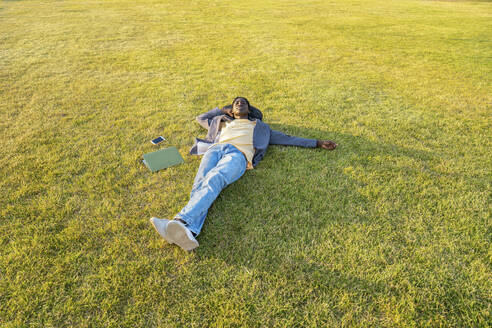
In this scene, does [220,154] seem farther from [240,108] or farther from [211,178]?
[240,108]

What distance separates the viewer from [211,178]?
11.7ft

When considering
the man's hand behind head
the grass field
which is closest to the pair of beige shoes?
the grass field

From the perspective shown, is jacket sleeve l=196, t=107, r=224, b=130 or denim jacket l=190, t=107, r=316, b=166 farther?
jacket sleeve l=196, t=107, r=224, b=130

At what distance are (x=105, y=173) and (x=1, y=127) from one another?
10.1 feet

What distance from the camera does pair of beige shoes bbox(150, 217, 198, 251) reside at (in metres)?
2.89

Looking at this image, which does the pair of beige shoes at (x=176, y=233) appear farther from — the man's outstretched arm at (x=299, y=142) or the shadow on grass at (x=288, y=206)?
the man's outstretched arm at (x=299, y=142)

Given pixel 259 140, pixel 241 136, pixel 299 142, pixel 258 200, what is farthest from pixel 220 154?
pixel 299 142

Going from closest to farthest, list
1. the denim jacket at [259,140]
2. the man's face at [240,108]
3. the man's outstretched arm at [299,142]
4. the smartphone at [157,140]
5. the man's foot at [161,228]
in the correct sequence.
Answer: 1. the man's foot at [161,228]
2. the denim jacket at [259,140]
3. the man's outstretched arm at [299,142]
4. the man's face at [240,108]
5. the smartphone at [157,140]

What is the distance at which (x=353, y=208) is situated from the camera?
365cm

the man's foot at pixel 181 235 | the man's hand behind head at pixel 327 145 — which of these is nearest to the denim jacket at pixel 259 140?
the man's hand behind head at pixel 327 145

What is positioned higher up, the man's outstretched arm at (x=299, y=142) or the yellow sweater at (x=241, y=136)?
the yellow sweater at (x=241, y=136)

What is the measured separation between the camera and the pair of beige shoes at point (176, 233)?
289cm

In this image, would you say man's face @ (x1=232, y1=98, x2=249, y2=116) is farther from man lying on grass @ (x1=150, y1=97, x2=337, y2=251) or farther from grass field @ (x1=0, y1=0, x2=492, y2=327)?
grass field @ (x1=0, y1=0, x2=492, y2=327)

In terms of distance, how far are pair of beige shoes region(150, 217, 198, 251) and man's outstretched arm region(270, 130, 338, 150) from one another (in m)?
2.47
